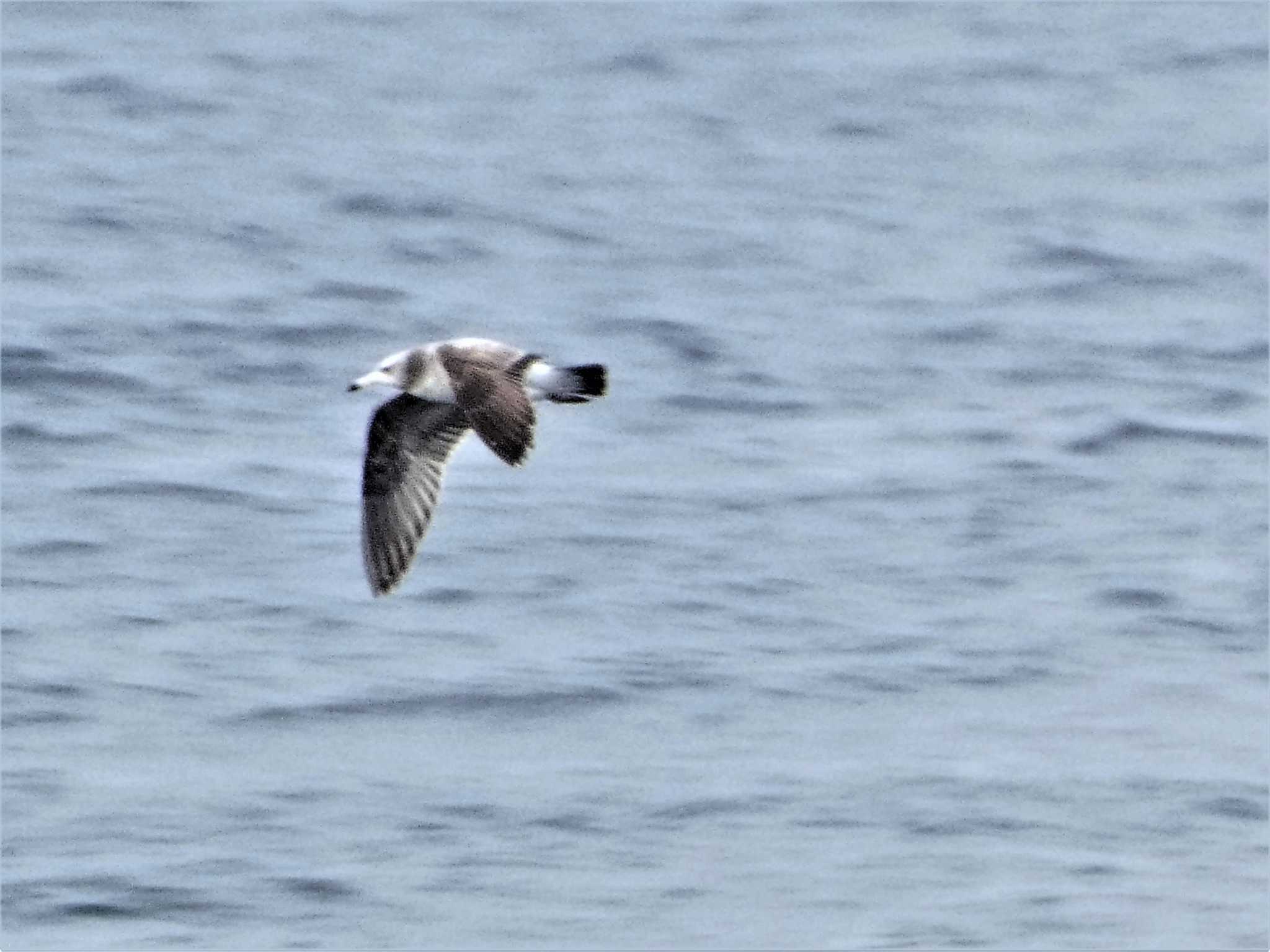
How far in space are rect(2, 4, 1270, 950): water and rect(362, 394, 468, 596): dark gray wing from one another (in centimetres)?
86

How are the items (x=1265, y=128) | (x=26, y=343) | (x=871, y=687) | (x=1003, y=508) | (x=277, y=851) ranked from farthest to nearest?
(x=1265, y=128)
(x=26, y=343)
(x=1003, y=508)
(x=871, y=687)
(x=277, y=851)

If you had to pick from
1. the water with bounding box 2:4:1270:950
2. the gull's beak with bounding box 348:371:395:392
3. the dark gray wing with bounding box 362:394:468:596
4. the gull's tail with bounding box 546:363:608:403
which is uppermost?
the gull's tail with bounding box 546:363:608:403

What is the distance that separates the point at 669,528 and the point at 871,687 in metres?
1.35

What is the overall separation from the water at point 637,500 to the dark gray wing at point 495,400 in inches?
61.9

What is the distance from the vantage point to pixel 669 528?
1054 centimetres

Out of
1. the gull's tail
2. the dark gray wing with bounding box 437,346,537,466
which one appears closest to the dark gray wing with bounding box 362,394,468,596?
the dark gray wing with bounding box 437,346,537,466

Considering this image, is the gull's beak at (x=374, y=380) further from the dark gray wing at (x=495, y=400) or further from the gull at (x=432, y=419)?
the dark gray wing at (x=495, y=400)

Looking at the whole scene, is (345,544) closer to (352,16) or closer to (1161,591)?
(1161,591)

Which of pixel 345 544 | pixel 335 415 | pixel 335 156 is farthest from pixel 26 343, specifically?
pixel 335 156

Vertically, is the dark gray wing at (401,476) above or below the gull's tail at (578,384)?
below

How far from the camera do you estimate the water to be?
848 cm

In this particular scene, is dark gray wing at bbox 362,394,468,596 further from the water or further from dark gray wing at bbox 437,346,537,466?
the water

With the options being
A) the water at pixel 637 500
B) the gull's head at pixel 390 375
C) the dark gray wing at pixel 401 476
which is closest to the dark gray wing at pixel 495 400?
the gull's head at pixel 390 375

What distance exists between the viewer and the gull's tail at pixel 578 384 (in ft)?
24.1
